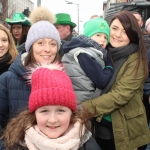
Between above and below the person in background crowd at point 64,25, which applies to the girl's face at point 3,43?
below

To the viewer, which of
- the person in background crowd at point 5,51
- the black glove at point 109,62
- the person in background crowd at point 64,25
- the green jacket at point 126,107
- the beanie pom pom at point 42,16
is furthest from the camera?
the person in background crowd at point 64,25

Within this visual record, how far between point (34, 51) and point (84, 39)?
0.50 metres

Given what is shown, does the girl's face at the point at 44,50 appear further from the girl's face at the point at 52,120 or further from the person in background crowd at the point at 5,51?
the person in background crowd at the point at 5,51

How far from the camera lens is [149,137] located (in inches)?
107

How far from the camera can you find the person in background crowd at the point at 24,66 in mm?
2311

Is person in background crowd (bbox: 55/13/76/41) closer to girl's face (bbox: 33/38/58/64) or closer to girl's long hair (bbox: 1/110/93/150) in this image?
girl's face (bbox: 33/38/58/64)

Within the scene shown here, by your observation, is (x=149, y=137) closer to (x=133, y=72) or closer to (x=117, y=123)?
(x=117, y=123)

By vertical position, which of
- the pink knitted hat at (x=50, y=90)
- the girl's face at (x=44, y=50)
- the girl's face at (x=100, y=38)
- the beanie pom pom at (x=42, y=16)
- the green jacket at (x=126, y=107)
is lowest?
the green jacket at (x=126, y=107)

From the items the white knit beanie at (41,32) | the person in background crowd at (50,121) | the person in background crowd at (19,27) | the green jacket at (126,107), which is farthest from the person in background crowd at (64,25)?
the person in background crowd at (50,121)

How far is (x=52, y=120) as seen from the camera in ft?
5.84

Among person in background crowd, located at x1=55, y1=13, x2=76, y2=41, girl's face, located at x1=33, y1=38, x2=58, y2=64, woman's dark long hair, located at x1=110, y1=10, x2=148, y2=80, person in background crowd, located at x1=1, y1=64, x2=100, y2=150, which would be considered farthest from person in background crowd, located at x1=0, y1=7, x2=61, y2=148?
person in background crowd, located at x1=55, y1=13, x2=76, y2=41

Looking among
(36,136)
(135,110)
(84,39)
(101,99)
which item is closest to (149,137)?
(135,110)

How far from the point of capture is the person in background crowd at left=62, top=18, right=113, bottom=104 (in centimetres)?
245

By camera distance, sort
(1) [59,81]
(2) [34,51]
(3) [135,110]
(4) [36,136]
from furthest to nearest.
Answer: (3) [135,110] < (2) [34,51] < (1) [59,81] < (4) [36,136]
